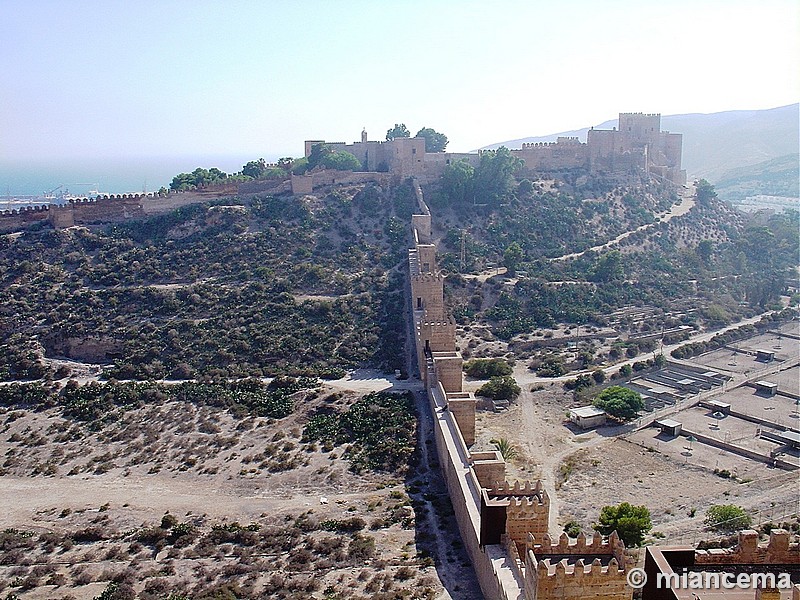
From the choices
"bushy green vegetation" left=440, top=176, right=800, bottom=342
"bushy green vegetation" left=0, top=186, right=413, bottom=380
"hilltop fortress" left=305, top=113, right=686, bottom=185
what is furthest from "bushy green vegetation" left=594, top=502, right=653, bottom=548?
"hilltop fortress" left=305, top=113, right=686, bottom=185

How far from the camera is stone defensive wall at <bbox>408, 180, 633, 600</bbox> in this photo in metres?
10.2

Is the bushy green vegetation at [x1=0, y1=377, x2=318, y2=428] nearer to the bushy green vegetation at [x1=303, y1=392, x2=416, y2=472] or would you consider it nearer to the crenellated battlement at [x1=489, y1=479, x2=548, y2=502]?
the bushy green vegetation at [x1=303, y1=392, x2=416, y2=472]

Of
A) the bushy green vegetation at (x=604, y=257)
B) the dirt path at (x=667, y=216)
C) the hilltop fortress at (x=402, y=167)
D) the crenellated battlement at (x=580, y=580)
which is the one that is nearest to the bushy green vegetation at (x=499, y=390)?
the bushy green vegetation at (x=604, y=257)

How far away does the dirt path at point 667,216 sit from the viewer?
143 ft

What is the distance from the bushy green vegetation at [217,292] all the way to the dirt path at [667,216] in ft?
39.4

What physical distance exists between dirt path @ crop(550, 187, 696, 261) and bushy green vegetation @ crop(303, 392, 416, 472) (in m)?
21.6

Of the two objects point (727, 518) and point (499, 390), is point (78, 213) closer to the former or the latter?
point (499, 390)

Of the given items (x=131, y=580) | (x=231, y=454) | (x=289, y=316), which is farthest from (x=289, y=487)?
(x=289, y=316)

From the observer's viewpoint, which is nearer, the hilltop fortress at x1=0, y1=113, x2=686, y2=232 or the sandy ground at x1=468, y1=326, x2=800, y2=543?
the sandy ground at x1=468, y1=326, x2=800, y2=543

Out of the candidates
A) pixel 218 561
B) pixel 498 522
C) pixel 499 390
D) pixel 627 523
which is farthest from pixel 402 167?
pixel 498 522

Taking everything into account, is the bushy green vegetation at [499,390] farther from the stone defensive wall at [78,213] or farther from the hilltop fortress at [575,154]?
the stone defensive wall at [78,213]

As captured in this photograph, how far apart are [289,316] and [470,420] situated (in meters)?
13.2

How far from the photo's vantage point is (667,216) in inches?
2003

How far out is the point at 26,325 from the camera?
30.7 metres
